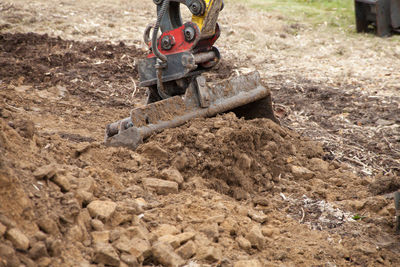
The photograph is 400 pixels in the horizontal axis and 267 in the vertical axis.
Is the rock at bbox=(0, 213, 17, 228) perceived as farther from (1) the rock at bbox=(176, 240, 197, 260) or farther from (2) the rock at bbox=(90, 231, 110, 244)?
(1) the rock at bbox=(176, 240, 197, 260)

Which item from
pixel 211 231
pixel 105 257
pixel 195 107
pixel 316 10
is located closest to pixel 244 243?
pixel 211 231

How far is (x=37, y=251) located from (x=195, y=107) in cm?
237

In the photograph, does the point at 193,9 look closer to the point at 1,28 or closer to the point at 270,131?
the point at 270,131

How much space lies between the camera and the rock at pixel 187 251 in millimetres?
2738

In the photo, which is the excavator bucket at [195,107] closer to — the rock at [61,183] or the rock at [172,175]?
the rock at [172,175]

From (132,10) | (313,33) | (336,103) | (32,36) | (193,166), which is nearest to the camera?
(193,166)

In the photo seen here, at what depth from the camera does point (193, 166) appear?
12.7 feet

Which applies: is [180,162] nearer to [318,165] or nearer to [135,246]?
[135,246]

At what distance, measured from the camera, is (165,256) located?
264 cm

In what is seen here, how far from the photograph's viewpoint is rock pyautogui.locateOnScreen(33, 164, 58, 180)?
9.19 feet

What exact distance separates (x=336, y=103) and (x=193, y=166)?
115 inches

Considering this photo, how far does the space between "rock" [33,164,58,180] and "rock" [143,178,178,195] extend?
0.74 meters

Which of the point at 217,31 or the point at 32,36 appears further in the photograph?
the point at 32,36

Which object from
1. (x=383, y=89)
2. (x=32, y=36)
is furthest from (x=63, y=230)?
(x=32, y=36)
